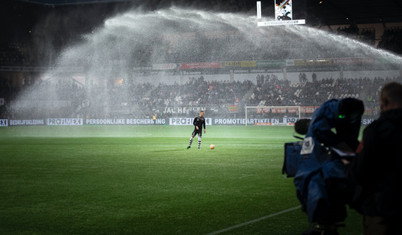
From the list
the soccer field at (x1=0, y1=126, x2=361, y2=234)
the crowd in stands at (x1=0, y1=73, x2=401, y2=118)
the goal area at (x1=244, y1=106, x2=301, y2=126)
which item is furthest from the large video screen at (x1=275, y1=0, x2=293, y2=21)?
the crowd in stands at (x1=0, y1=73, x2=401, y2=118)

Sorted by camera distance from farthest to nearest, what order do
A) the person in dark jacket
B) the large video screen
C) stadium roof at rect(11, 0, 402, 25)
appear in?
stadium roof at rect(11, 0, 402, 25) → the large video screen → the person in dark jacket

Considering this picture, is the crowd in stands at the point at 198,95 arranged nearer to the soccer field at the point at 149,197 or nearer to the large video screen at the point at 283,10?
the large video screen at the point at 283,10

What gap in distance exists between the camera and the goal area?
161 ft

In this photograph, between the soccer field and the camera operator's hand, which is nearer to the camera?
the camera operator's hand

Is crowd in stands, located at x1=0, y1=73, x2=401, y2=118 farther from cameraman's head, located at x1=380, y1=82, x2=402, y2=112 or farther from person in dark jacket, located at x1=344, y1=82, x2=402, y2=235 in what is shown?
person in dark jacket, located at x1=344, y1=82, x2=402, y2=235

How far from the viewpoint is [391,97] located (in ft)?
12.0

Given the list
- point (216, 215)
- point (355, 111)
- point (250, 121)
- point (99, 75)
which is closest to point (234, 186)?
point (216, 215)

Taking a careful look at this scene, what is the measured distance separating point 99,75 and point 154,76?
6990 mm

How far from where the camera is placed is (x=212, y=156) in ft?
66.7

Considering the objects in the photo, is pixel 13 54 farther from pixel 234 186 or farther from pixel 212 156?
pixel 234 186

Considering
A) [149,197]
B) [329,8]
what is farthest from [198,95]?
[149,197]

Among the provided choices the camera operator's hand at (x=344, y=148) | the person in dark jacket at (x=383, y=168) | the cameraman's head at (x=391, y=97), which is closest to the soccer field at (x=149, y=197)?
the camera operator's hand at (x=344, y=148)

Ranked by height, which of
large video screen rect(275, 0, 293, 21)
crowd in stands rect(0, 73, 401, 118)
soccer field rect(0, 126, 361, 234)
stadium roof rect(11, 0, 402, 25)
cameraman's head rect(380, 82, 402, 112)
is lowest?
soccer field rect(0, 126, 361, 234)

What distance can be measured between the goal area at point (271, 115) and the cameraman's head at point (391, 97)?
4486 centimetres
